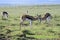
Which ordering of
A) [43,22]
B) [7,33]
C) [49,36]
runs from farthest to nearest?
1. [43,22]
2. [7,33]
3. [49,36]

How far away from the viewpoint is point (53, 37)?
663 inches

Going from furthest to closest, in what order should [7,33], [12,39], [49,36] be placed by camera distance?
[7,33], [49,36], [12,39]

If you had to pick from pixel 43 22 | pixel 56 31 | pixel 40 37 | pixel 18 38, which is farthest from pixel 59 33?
pixel 43 22

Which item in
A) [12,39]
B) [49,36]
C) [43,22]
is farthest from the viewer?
[43,22]

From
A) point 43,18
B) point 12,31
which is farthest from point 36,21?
point 12,31

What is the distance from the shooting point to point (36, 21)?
2531cm

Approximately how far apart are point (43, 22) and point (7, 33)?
7.24 meters

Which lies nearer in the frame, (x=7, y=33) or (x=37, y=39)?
(x=37, y=39)

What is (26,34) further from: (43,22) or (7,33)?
(43,22)

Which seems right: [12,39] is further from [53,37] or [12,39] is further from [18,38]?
[53,37]

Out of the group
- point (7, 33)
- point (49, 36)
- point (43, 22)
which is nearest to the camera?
point (49, 36)

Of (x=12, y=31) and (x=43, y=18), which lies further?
(x=43, y=18)

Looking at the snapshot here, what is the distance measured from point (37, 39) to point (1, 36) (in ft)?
10.1

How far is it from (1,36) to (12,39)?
5.62 feet
